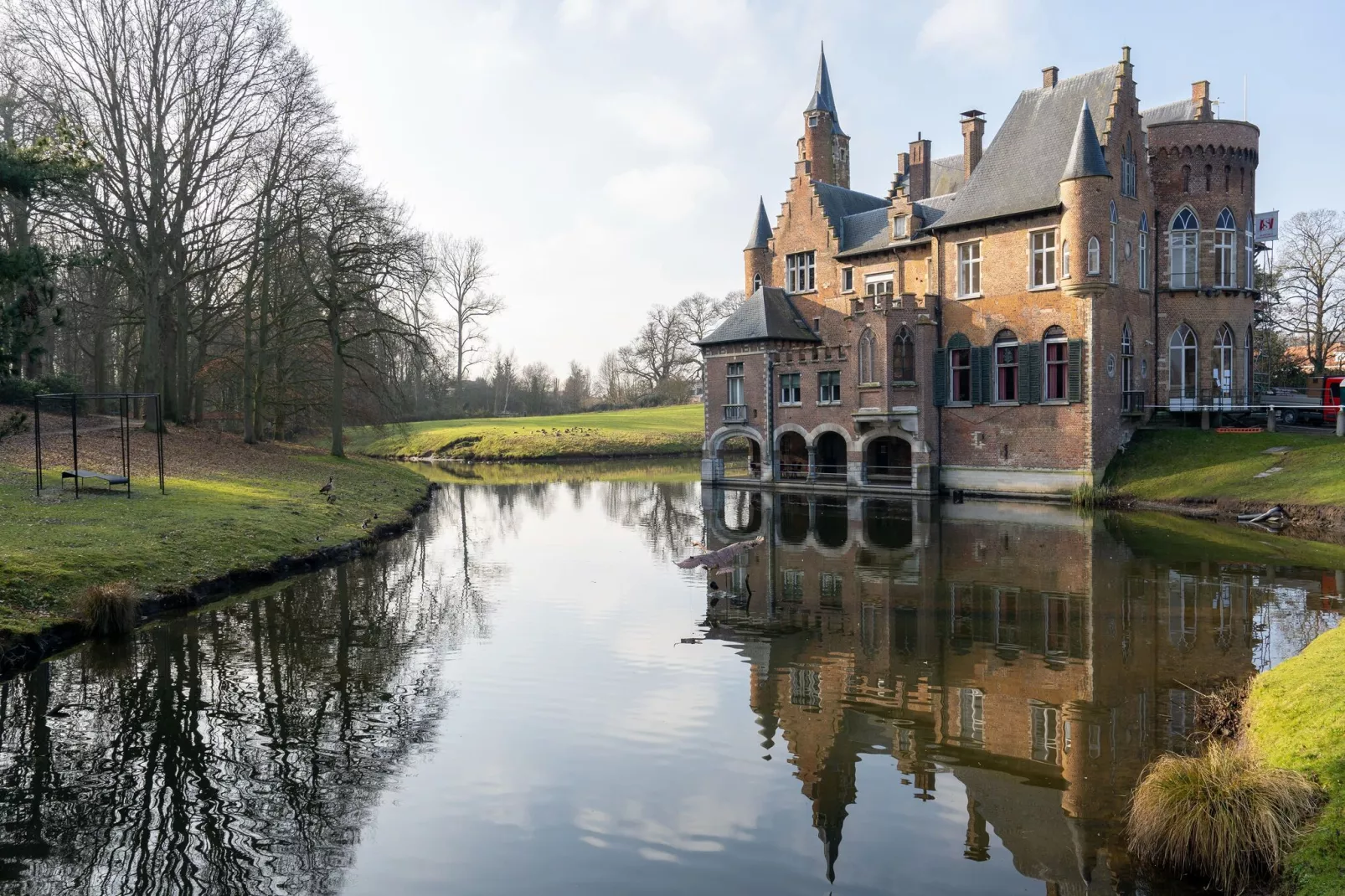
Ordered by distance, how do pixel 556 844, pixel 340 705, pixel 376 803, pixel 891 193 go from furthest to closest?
pixel 891 193
pixel 340 705
pixel 376 803
pixel 556 844

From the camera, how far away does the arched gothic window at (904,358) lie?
33750 mm

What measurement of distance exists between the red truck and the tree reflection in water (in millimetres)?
28594

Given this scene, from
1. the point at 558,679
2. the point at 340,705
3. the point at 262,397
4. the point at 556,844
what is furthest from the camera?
the point at 262,397

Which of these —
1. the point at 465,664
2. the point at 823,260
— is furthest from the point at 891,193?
the point at 465,664

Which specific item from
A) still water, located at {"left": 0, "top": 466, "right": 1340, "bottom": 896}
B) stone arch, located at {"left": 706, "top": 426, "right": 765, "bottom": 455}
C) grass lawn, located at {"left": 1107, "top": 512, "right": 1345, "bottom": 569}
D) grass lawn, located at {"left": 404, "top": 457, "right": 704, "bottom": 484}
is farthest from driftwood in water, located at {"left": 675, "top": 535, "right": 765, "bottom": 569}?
grass lawn, located at {"left": 404, "top": 457, "right": 704, "bottom": 484}

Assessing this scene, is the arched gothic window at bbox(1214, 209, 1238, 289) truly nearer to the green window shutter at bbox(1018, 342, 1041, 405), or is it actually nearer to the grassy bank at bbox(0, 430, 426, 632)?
the green window shutter at bbox(1018, 342, 1041, 405)

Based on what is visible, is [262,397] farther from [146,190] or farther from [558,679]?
[558,679]

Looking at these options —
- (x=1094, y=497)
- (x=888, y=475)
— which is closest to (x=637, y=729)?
(x=1094, y=497)

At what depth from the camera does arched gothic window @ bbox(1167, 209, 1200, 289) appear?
33000mm

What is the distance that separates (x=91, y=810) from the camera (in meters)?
7.85

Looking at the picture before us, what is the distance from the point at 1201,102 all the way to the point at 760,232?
57.6ft

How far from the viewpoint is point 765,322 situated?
3766 cm

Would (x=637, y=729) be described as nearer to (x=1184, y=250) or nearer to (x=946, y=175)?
(x=1184, y=250)

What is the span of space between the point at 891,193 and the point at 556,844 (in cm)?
3671
